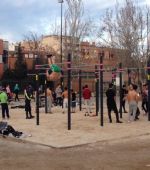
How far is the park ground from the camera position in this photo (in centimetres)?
1220

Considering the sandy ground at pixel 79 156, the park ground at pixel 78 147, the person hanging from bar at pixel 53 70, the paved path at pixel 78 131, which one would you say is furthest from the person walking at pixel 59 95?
the sandy ground at pixel 79 156

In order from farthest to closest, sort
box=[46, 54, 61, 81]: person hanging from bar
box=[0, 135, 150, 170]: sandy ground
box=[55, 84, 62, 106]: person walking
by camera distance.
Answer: box=[55, 84, 62, 106]: person walking, box=[46, 54, 61, 81]: person hanging from bar, box=[0, 135, 150, 170]: sandy ground

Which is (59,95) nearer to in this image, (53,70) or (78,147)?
(53,70)

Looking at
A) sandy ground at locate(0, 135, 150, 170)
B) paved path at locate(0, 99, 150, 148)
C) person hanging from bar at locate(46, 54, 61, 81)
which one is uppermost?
person hanging from bar at locate(46, 54, 61, 81)

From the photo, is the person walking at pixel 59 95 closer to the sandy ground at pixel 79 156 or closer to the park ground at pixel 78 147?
the park ground at pixel 78 147

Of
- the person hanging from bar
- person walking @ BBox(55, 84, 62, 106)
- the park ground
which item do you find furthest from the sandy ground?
person walking @ BBox(55, 84, 62, 106)

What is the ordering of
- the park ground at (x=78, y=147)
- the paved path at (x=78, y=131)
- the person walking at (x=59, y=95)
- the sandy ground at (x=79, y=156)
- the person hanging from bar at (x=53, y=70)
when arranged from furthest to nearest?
the person walking at (x=59, y=95) < the person hanging from bar at (x=53, y=70) < the paved path at (x=78, y=131) < the park ground at (x=78, y=147) < the sandy ground at (x=79, y=156)

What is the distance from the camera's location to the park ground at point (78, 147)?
40.0 feet

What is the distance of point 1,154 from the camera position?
1408 centimetres

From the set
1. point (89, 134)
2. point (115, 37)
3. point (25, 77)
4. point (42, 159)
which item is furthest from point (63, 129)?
point (25, 77)

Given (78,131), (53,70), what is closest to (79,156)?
(78,131)

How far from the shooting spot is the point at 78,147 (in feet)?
50.7

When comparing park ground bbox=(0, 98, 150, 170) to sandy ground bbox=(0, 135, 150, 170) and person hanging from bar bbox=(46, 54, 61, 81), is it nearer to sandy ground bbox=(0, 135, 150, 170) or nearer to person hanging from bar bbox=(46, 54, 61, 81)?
sandy ground bbox=(0, 135, 150, 170)

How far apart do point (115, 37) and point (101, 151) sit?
3923 cm
